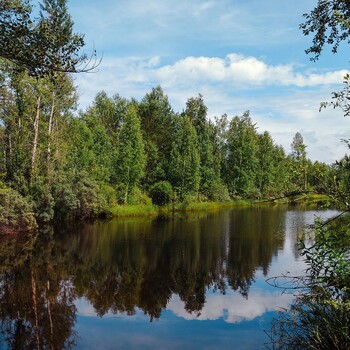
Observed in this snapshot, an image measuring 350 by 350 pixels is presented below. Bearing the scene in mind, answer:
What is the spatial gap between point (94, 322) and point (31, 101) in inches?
1090

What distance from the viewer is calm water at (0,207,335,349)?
37.4 feet

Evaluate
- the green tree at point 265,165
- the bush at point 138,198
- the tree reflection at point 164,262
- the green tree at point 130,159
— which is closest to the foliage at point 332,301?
the tree reflection at point 164,262

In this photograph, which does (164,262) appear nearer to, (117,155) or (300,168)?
(300,168)

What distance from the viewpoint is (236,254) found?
2245 cm

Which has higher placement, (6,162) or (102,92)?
(102,92)

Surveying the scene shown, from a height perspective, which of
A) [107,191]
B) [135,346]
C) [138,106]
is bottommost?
[135,346]

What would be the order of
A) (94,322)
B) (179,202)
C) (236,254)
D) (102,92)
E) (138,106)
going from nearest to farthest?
1. (94,322)
2. (236,254)
3. (179,202)
4. (138,106)
5. (102,92)

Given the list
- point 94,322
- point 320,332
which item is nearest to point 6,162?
point 94,322

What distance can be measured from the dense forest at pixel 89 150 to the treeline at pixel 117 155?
4.0 inches

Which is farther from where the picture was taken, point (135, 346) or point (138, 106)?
point (138, 106)

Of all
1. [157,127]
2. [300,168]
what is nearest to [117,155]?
[157,127]

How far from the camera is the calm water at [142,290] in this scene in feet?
37.4

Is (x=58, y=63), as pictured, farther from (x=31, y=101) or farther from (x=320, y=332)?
(x=31, y=101)

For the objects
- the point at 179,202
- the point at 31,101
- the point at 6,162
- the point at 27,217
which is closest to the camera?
the point at 27,217
